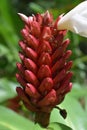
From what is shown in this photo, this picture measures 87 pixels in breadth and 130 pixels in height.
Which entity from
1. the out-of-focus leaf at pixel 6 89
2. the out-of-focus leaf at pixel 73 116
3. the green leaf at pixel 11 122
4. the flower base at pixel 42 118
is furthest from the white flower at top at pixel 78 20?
the out-of-focus leaf at pixel 6 89

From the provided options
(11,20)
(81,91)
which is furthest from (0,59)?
(81,91)

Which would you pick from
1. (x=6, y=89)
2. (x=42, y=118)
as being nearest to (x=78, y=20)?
(x=42, y=118)

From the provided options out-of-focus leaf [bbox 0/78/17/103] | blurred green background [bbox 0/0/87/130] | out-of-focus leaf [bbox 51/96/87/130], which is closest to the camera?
out-of-focus leaf [bbox 51/96/87/130]

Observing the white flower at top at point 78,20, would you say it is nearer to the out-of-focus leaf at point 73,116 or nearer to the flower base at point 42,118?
the flower base at point 42,118

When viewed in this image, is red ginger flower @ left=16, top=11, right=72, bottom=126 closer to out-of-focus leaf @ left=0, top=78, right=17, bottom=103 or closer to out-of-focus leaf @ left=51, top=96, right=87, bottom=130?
out-of-focus leaf @ left=51, top=96, right=87, bottom=130

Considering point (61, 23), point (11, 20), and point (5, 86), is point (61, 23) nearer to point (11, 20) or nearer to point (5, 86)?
point (5, 86)

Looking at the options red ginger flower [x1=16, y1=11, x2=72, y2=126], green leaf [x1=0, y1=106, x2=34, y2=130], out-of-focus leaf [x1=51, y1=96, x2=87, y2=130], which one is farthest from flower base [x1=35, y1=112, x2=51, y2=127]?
green leaf [x1=0, y1=106, x2=34, y2=130]
